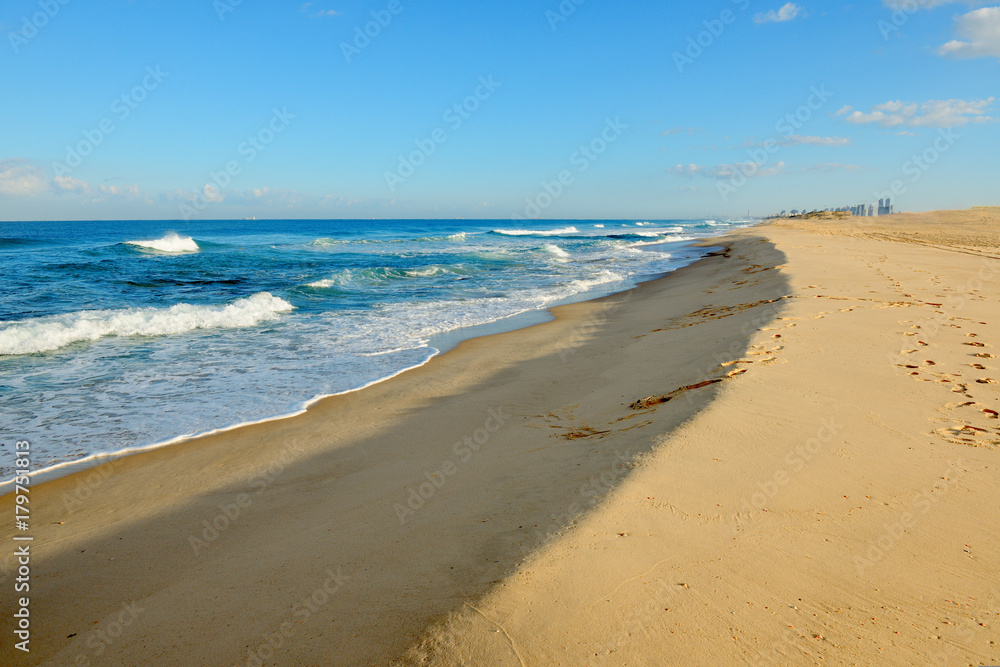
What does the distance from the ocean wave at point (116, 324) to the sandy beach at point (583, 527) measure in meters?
6.24

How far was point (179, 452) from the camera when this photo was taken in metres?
4.93

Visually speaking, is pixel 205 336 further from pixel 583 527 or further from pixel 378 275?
pixel 378 275

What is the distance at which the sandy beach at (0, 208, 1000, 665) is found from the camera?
1981 mm

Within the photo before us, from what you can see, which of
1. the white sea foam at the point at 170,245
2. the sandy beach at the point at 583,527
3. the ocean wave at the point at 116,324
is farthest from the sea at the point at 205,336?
the white sea foam at the point at 170,245

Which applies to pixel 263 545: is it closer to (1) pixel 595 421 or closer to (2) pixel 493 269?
(1) pixel 595 421

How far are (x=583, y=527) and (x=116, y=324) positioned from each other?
441 inches

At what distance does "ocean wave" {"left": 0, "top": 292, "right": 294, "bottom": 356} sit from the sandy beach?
20.5 feet

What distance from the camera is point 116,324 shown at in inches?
399

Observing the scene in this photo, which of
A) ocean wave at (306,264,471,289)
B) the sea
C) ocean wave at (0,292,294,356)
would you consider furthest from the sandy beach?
ocean wave at (306,264,471,289)

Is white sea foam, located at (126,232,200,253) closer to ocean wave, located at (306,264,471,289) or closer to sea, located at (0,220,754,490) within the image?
sea, located at (0,220,754,490)

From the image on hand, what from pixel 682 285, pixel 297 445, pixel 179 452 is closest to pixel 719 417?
pixel 297 445

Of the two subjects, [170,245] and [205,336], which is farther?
[170,245]

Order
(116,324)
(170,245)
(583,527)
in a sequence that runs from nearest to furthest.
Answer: (583,527) → (116,324) → (170,245)

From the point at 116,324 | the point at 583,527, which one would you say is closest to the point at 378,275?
the point at 116,324
